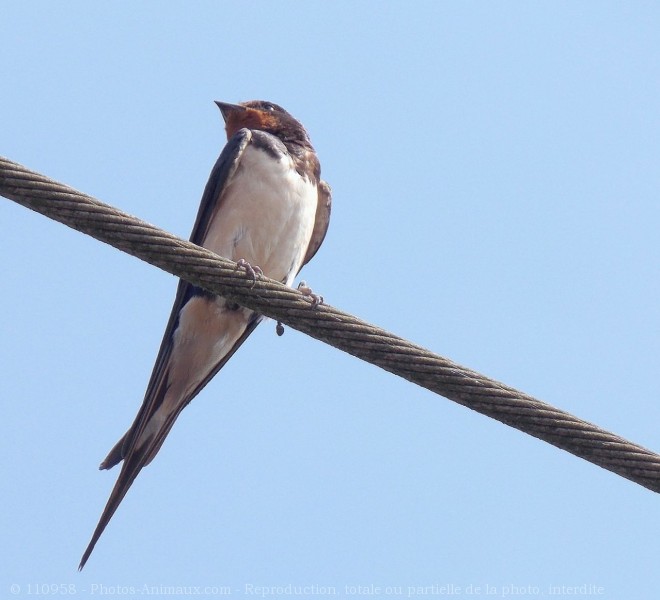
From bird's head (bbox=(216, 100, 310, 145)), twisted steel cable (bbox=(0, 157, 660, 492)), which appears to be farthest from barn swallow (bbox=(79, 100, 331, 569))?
twisted steel cable (bbox=(0, 157, 660, 492))

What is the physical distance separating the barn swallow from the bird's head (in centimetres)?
16

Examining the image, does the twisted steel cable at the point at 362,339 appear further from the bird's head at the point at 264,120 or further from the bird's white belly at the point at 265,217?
the bird's head at the point at 264,120

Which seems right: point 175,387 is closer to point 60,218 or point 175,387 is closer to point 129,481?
point 129,481

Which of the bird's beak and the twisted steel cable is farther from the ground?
the bird's beak

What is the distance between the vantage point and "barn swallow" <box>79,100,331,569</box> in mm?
5199

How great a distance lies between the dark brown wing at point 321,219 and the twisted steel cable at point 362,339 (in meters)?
2.57

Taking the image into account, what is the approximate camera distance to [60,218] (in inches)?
124

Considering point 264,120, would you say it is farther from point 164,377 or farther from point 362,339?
point 362,339

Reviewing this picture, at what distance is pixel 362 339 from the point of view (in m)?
3.34

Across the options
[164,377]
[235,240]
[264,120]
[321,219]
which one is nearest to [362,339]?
[164,377]

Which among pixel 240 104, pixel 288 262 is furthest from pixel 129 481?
pixel 240 104

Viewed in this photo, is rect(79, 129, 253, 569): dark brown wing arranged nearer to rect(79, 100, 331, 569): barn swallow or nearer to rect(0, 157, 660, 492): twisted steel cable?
rect(79, 100, 331, 569): barn swallow

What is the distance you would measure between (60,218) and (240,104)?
3612 millimetres

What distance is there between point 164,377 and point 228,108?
2.05 m
